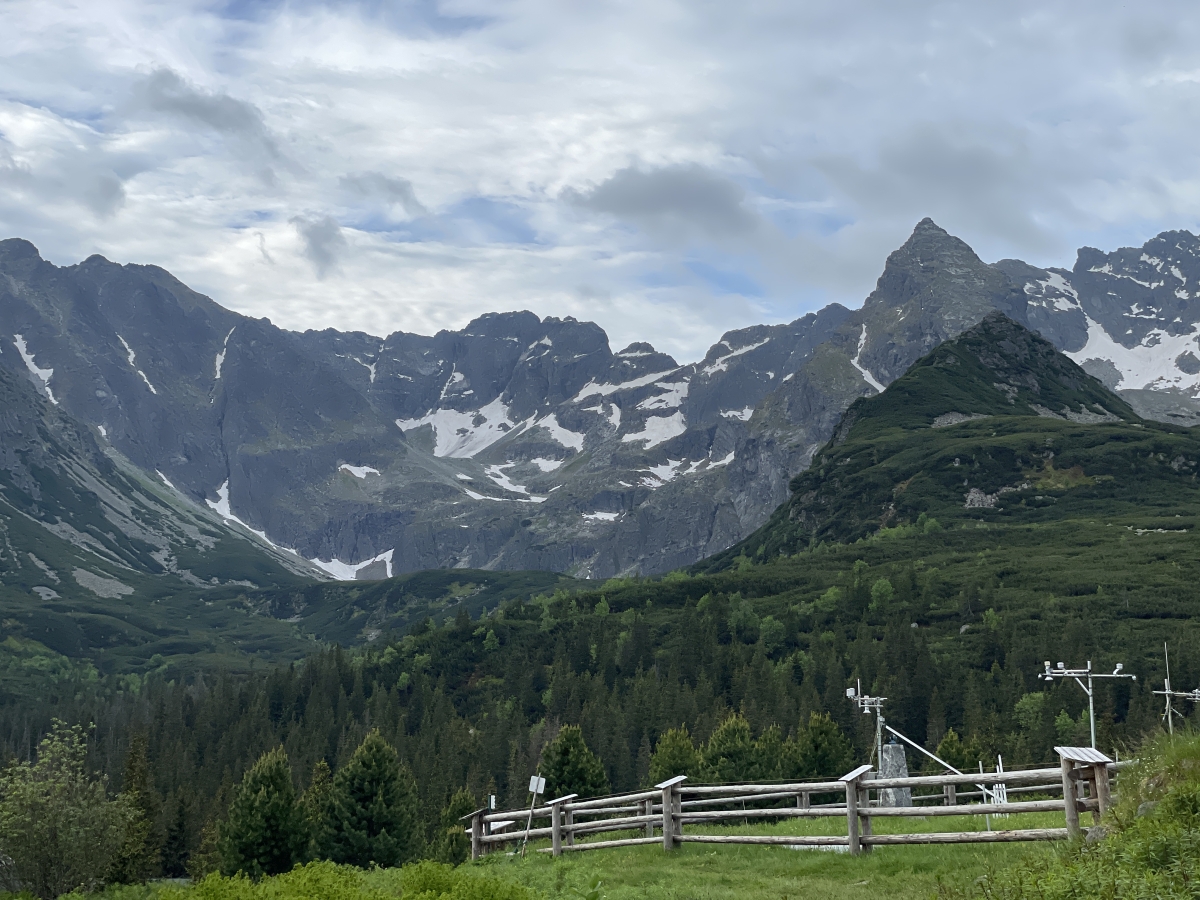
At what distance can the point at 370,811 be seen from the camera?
84.6 meters

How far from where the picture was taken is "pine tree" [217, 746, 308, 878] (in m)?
74.4

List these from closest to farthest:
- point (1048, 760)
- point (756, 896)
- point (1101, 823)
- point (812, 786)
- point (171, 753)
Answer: point (1101, 823) → point (756, 896) → point (812, 786) → point (1048, 760) → point (171, 753)

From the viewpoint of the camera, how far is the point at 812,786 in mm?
28828

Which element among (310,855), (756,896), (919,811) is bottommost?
(310,855)

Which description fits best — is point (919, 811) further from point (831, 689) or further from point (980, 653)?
point (980, 653)

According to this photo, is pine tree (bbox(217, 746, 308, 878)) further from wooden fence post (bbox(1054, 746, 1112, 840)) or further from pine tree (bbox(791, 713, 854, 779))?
wooden fence post (bbox(1054, 746, 1112, 840))

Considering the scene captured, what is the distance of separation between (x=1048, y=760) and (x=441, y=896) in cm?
12001

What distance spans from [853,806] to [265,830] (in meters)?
58.3

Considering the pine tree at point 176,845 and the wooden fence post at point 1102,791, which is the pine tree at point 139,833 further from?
the wooden fence post at point 1102,791

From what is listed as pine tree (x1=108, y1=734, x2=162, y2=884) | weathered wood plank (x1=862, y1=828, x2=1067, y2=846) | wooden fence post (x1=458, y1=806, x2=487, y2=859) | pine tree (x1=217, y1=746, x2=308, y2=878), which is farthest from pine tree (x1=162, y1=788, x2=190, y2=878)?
weathered wood plank (x1=862, y1=828, x2=1067, y2=846)

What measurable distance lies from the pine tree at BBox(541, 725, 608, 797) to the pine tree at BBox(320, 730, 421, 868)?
12.2 meters

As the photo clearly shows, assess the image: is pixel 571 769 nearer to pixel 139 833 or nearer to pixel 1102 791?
pixel 139 833

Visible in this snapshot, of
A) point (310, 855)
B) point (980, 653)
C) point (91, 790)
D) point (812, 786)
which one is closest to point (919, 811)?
point (812, 786)

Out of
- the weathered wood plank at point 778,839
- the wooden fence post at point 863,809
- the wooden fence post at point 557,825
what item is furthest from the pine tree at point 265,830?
the wooden fence post at point 863,809
